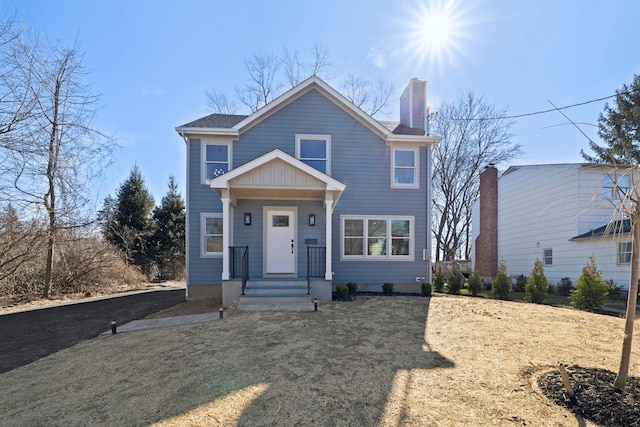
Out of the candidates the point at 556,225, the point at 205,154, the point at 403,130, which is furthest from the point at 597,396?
the point at 556,225

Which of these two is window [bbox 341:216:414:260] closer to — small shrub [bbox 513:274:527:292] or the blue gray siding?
the blue gray siding

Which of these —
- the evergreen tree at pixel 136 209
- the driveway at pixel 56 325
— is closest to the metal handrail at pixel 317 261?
the driveway at pixel 56 325

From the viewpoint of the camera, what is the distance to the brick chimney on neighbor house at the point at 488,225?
18.0m

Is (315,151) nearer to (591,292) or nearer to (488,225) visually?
(591,292)

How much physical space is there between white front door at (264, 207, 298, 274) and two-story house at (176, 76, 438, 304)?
1.3 inches

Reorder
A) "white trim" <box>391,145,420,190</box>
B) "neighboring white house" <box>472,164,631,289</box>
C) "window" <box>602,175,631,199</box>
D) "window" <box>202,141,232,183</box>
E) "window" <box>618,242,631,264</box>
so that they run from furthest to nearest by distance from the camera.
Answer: "neighboring white house" <box>472,164,631,289</box>, "window" <box>618,242,631,264</box>, "white trim" <box>391,145,420,190</box>, "window" <box>202,141,232,183</box>, "window" <box>602,175,631,199</box>

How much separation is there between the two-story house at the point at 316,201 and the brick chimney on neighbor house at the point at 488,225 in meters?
9.38

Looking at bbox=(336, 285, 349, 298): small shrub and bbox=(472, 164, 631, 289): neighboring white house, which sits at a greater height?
bbox=(472, 164, 631, 289): neighboring white house

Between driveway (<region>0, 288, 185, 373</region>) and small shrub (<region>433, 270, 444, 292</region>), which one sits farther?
small shrub (<region>433, 270, 444, 292</region>)

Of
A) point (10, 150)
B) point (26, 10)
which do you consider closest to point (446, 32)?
point (26, 10)

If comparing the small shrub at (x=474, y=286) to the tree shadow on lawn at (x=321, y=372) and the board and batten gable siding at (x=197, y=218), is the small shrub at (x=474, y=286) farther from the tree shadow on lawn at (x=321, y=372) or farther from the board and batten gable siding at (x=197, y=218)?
the board and batten gable siding at (x=197, y=218)

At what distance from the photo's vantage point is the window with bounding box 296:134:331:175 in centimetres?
1054

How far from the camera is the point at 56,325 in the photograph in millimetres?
7379

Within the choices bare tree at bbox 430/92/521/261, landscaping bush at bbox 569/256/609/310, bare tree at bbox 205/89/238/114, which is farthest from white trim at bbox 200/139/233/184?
bare tree at bbox 430/92/521/261
